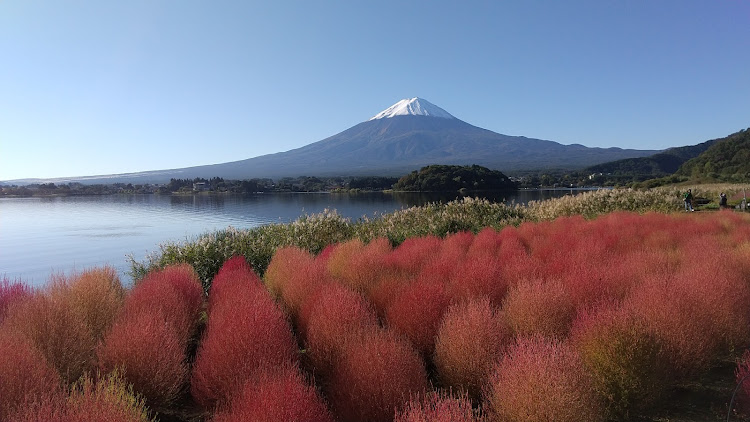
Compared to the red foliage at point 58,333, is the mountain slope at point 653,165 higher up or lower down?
higher up

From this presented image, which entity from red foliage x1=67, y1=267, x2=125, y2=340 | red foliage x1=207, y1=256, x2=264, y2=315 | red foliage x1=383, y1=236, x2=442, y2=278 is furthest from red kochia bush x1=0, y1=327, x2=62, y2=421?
red foliage x1=383, y1=236, x2=442, y2=278

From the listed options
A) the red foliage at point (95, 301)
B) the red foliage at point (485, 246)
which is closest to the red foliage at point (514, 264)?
the red foliage at point (485, 246)

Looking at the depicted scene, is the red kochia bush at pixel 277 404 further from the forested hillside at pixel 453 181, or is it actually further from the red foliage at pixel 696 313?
the forested hillside at pixel 453 181

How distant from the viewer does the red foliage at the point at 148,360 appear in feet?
12.8

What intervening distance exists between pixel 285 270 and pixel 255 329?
314cm

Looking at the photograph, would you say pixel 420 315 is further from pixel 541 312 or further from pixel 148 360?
pixel 148 360

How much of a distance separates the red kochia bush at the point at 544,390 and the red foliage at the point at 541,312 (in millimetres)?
1231

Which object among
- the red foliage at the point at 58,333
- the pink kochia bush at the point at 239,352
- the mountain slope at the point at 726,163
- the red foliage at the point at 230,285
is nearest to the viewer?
the pink kochia bush at the point at 239,352

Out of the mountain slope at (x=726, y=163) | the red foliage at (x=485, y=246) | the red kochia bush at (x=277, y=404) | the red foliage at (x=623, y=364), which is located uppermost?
the mountain slope at (x=726, y=163)

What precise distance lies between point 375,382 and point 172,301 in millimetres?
3551

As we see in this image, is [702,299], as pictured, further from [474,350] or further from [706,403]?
[474,350]

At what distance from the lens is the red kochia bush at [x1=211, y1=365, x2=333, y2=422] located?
2611mm

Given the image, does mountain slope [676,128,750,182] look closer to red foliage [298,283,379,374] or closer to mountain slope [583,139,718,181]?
mountain slope [583,139,718,181]

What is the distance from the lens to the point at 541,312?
4652 millimetres
